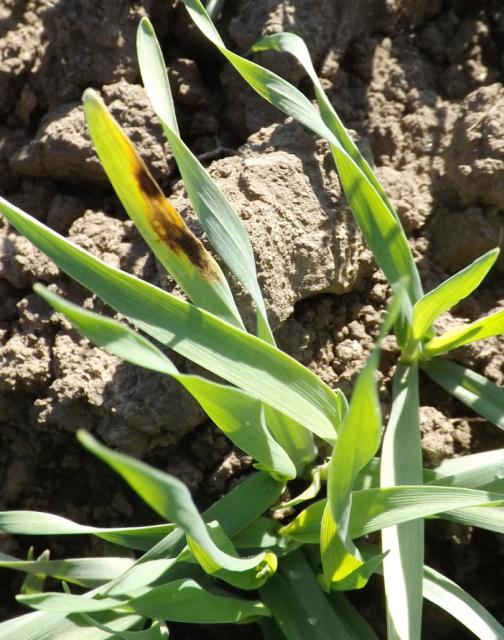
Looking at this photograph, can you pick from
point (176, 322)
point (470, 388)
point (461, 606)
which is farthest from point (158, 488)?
point (470, 388)

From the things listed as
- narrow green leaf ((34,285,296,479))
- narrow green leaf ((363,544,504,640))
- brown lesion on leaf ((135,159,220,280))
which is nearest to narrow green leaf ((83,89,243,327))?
brown lesion on leaf ((135,159,220,280))

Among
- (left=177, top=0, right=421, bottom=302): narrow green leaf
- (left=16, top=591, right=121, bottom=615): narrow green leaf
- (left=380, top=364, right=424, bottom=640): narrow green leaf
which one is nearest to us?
(left=16, top=591, right=121, bottom=615): narrow green leaf

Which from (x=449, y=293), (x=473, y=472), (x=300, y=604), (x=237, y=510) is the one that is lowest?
(x=300, y=604)

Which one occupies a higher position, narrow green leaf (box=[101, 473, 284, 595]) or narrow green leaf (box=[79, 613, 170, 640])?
narrow green leaf (box=[101, 473, 284, 595])

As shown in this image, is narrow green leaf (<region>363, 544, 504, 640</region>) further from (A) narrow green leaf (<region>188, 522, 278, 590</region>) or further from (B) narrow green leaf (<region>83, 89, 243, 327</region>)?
(B) narrow green leaf (<region>83, 89, 243, 327</region>)

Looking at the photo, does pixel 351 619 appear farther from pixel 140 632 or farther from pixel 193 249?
pixel 193 249

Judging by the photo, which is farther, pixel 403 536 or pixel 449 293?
pixel 449 293
